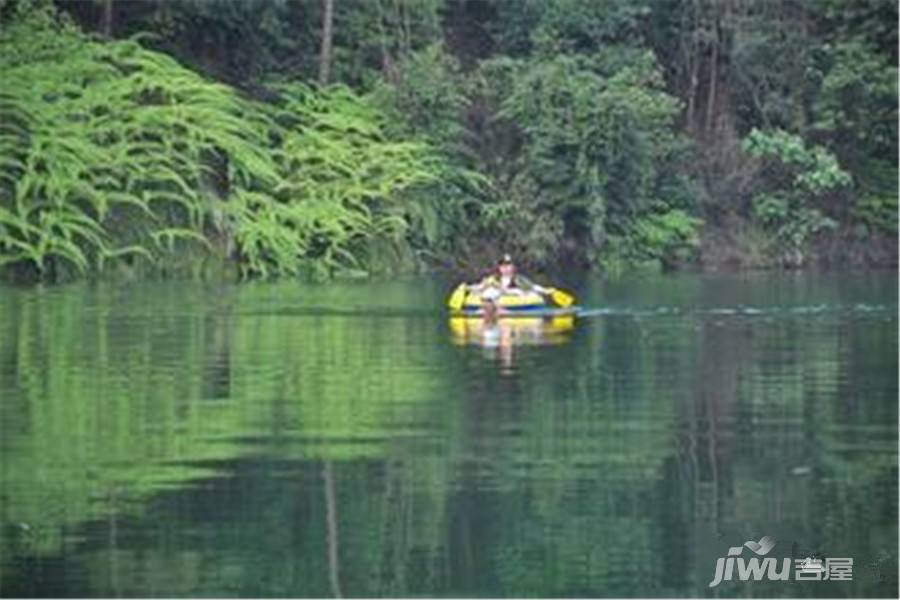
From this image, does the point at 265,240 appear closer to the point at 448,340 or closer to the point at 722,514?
the point at 448,340

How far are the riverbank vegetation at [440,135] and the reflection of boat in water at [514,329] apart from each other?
461 inches

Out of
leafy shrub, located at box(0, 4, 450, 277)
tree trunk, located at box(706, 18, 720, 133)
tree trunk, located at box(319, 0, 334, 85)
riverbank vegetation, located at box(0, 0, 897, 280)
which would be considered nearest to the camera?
leafy shrub, located at box(0, 4, 450, 277)

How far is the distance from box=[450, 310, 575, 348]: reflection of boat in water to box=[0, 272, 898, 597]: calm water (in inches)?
7.5

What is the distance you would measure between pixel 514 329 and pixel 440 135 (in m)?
18.7

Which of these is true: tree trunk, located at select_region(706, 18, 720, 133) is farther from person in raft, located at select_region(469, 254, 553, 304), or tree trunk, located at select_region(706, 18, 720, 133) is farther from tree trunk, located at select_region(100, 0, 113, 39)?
person in raft, located at select_region(469, 254, 553, 304)

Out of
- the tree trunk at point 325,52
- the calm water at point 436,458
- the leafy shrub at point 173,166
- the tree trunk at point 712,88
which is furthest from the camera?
the tree trunk at point 712,88

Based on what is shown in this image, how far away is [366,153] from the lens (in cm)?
4847

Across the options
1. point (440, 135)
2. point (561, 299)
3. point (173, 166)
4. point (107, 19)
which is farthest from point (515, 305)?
point (107, 19)

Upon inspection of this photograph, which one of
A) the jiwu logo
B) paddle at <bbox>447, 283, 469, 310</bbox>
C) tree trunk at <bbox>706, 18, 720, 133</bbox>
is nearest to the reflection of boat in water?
Answer: paddle at <bbox>447, 283, 469, 310</bbox>

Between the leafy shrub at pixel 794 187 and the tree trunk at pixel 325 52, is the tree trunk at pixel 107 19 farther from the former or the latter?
the leafy shrub at pixel 794 187

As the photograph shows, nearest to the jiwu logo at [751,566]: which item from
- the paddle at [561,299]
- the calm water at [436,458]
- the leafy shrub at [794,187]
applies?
the calm water at [436,458]

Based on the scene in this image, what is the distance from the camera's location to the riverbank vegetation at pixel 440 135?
4450cm

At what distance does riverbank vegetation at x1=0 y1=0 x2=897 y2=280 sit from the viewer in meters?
44.5

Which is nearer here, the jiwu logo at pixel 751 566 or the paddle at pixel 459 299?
the jiwu logo at pixel 751 566
